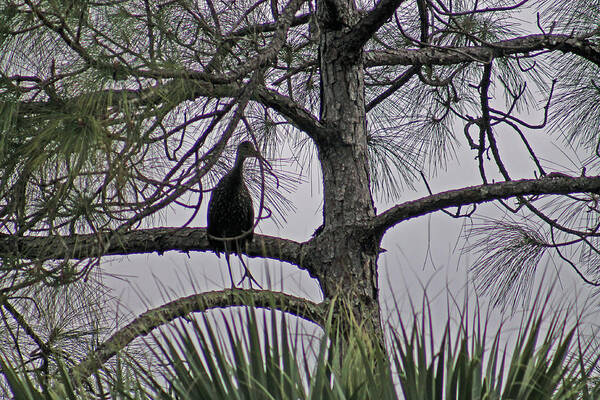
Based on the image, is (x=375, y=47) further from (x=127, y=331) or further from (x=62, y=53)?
(x=127, y=331)

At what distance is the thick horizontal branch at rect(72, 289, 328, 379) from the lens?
4.82 feet

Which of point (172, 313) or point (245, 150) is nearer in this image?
point (172, 313)

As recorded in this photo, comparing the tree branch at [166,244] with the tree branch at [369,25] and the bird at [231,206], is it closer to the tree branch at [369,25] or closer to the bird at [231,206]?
the bird at [231,206]

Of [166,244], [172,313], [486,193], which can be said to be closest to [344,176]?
[486,193]

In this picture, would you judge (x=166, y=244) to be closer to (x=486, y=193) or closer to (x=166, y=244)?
(x=166, y=244)

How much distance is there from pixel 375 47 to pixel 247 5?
849 millimetres

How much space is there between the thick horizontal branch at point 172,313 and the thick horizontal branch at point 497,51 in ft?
3.57

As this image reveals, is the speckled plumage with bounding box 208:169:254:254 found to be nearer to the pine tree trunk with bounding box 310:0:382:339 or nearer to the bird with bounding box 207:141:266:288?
the bird with bounding box 207:141:266:288

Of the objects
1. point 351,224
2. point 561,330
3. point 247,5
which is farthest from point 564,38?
point 561,330

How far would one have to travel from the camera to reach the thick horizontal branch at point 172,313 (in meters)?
1.47

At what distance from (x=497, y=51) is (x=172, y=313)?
1.76 metres

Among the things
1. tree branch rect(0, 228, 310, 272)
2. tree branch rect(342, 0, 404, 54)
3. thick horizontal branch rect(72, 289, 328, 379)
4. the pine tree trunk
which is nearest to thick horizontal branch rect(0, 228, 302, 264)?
tree branch rect(0, 228, 310, 272)

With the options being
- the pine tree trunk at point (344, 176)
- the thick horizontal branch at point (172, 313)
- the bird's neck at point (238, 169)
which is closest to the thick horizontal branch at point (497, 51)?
the pine tree trunk at point (344, 176)

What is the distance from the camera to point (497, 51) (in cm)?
287
